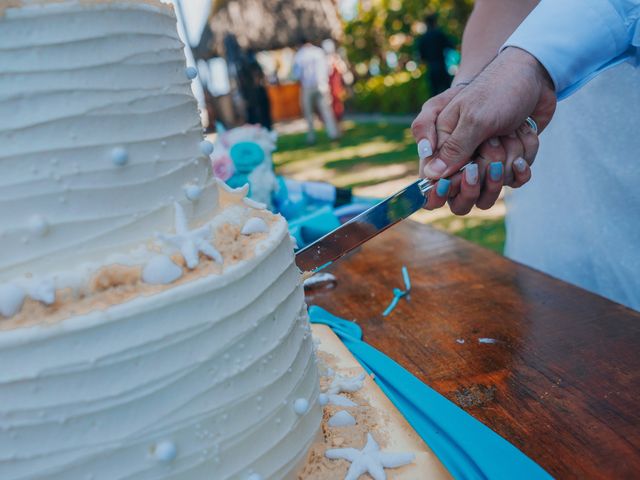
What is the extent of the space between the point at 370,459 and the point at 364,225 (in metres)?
0.50

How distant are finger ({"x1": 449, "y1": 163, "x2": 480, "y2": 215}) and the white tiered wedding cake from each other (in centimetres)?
59

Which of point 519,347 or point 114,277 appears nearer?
point 114,277

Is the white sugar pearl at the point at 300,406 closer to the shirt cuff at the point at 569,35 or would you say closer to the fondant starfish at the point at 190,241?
the fondant starfish at the point at 190,241

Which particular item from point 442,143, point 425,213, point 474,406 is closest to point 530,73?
point 442,143

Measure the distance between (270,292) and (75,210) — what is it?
0.30 m

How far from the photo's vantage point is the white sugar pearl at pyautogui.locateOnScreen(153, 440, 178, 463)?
71 cm

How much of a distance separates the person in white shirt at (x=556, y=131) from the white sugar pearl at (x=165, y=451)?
2.61 ft

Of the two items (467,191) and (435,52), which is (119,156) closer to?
(467,191)

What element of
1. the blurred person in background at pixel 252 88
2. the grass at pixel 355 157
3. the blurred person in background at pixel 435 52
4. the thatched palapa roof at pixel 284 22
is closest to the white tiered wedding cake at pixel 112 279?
the grass at pixel 355 157

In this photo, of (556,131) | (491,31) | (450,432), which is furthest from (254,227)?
(556,131)

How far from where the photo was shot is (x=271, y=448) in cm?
85

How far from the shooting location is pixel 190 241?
30.2 inches

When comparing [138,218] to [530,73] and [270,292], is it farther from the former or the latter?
[530,73]

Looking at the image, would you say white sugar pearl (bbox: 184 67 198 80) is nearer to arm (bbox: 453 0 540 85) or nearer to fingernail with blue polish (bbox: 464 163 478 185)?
fingernail with blue polish (bbox: 464 163 478 185)
